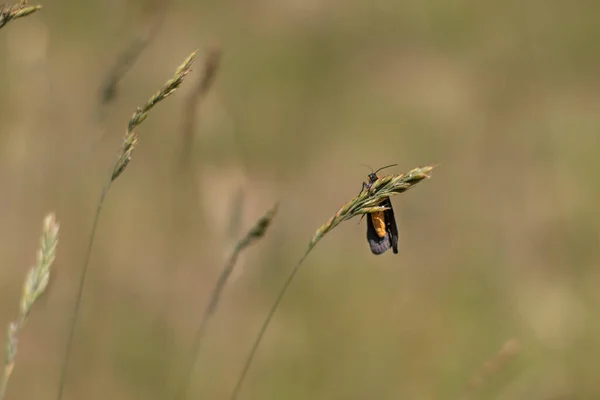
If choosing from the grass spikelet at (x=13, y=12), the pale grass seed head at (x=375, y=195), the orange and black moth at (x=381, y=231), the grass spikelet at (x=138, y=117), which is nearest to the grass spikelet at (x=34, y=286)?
the grass spikelet at (x=138, y=117)

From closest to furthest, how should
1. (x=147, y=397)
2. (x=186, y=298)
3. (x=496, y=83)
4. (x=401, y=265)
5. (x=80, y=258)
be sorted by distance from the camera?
(x=147, y=397)
(x=80, y=258)
(x=186, y=298)
(x=401, y=265)
(x=496, y=83)

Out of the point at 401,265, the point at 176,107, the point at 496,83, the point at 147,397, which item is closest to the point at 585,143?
the point at 496,83

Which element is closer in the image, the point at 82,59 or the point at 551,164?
the point at 551,164

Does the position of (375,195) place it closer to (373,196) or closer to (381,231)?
(373,196)

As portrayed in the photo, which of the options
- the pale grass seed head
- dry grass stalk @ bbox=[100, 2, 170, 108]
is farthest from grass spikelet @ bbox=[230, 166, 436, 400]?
dry grass stalk @ bbox=[100, 2, 170, 108]

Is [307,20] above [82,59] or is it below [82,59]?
above

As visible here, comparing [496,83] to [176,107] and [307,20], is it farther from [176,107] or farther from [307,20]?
[176,107]

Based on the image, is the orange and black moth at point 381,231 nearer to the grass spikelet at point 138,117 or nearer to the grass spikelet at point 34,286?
the grass spikelet at point 138,117

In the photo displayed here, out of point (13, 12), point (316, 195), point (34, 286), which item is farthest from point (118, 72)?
point (316, 195)
